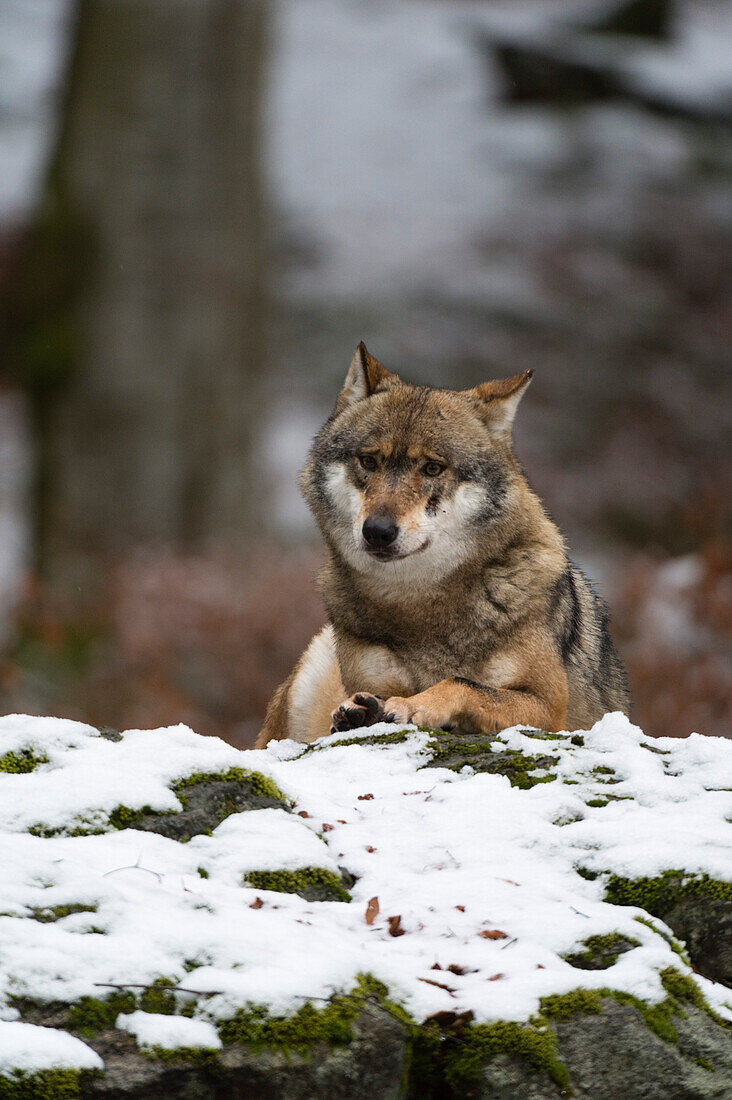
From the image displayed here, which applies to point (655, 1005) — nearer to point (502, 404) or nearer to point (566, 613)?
point (566, 613)

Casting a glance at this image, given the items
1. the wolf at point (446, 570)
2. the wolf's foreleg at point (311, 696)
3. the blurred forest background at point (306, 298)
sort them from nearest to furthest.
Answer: the wolf at point (446, 570)
the wolf's foreleg at point (311, 696)
the blurred forest background at point (306, 298)

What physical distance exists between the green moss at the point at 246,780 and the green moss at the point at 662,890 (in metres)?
0.92

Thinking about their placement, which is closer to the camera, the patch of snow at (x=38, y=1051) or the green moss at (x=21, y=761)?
the patch of snow at (x=38, y=1051)

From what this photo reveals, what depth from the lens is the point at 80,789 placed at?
3.18m

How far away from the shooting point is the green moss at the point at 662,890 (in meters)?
3.09

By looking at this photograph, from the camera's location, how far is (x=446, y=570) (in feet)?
15.8

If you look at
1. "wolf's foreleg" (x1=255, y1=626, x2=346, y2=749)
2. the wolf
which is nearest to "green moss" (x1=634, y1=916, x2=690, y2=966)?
the wolf

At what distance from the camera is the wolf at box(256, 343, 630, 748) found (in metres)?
4.68

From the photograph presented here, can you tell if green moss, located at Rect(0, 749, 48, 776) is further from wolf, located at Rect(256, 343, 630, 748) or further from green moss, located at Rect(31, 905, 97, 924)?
wolf, located at Rect(256, 343, 630, 748)

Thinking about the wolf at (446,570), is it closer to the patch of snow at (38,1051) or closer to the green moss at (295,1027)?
the green moss at (295,1027)

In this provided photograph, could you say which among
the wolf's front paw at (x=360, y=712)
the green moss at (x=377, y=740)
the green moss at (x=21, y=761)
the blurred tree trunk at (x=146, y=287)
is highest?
the blurred tree trunk at (x=146, y=287)

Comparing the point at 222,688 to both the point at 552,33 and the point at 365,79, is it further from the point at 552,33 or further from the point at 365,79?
the point at 365,79

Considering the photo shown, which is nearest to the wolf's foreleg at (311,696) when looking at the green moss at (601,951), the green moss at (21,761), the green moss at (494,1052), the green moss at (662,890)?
the green moss at (21,761)

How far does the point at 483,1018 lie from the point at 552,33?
20118 mm
